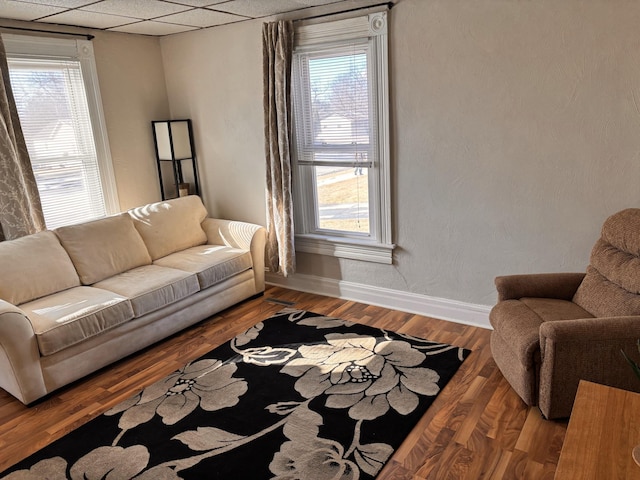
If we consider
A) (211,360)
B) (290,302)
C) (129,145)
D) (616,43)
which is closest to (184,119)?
(129,145)

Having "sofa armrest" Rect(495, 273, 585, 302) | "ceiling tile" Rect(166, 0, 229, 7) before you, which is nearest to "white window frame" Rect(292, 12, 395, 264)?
"ceiling tile" Rect(166, 0, 229, 7)

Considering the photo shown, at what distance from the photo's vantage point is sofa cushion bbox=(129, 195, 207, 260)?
418cm

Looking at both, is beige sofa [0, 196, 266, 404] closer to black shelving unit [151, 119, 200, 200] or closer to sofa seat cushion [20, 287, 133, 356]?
sofa seat cushion [20, 287, 133, 356]

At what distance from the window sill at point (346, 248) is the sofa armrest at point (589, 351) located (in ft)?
5.53

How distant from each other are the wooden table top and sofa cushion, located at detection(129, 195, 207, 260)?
11.1ft

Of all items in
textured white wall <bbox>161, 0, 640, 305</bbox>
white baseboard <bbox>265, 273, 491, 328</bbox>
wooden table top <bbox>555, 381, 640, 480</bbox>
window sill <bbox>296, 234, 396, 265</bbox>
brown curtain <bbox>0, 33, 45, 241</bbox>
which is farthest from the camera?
window sill <bbox>296, 234, 396, 265</bbox>

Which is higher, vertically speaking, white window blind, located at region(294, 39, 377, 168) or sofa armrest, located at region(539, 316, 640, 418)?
white window blind, located at region(294, 39, 377, 168)

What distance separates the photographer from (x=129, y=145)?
456 centimetres

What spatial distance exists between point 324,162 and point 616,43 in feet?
7.11

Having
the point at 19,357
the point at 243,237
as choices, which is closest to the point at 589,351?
the point at 243,237

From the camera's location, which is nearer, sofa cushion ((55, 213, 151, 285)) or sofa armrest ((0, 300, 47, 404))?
sofa armrest ((0, 300, 47, 404))

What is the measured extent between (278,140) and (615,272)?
2.64m

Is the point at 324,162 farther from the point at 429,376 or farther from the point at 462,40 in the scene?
the point at 429,376

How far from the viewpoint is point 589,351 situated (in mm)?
Answer: 2314
